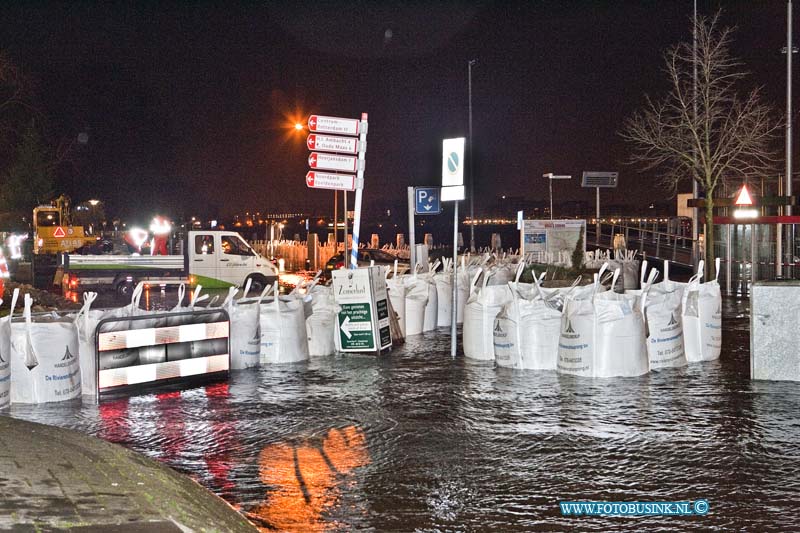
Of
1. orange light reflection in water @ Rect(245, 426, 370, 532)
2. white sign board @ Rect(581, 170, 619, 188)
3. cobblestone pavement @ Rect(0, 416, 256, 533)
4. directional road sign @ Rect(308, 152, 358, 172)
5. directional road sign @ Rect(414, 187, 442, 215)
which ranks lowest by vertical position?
orange light reflection in water @ Rect(245, 426, 370, 532)

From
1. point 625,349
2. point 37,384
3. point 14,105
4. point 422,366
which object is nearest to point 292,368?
point 422,366

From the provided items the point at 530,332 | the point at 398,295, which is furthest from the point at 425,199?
the point at 530,332

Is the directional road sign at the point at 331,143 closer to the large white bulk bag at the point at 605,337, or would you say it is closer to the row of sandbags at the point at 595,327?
the row of sandbags at the point at 595,327

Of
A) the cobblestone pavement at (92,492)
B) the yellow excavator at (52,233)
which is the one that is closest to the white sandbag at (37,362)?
the cobblestone pavement at (92,492)

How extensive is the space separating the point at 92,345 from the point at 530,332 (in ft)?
16.7

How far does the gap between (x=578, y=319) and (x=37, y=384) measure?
234 inches

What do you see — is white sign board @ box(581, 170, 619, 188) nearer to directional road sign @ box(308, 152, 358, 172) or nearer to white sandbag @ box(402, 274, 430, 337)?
white sandbag @ box(402, 274, 430, 337)

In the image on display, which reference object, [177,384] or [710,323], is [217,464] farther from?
[710,323]

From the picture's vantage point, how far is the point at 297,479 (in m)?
6.79

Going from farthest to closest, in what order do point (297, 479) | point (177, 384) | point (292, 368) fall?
point (292, 368), point (177, 384), point (297, 479)

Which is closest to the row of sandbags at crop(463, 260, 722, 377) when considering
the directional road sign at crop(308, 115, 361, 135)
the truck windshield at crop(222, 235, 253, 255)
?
the directional road sign at crop(308, 115, 361, 135)

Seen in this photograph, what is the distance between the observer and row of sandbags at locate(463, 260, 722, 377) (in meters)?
10.9

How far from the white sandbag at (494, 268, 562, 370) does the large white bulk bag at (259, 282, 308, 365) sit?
273 cm

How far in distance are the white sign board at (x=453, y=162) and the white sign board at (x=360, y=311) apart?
5.35ft
